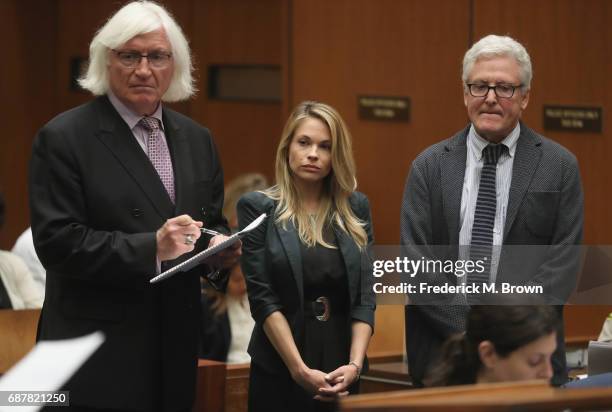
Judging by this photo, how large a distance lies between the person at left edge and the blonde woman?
1.69 ft

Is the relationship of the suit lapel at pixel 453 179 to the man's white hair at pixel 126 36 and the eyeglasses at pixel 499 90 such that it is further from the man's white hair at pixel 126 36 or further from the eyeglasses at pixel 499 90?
the man's white hair at pixel 126 36

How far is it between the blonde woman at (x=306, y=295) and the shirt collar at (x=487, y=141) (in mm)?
518

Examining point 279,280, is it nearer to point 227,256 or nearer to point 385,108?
point 227,256

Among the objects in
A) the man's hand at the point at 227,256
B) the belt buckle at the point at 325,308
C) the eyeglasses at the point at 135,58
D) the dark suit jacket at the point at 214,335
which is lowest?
the dark suit jacket at the point at 214,335

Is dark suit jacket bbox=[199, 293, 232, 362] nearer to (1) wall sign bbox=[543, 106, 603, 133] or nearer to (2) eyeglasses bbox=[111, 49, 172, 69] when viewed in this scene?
(2) eyeglasses bbox=[111, 49, 172, 69]

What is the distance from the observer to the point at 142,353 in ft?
10.6

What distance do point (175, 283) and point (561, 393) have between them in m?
1.59

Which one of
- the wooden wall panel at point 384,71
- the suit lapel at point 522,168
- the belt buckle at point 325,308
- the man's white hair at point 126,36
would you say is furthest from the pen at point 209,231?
the wooden wall panel at point 384,71

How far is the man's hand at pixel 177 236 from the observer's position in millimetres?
3068

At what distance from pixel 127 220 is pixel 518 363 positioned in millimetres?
1311

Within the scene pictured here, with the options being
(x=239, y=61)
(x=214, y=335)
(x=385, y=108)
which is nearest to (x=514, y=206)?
(x=214, y=335)

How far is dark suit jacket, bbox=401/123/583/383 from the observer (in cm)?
347

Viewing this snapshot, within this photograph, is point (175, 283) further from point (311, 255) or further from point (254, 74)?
point (254, 74)

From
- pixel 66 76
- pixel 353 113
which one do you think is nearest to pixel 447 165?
pixel 353 113
